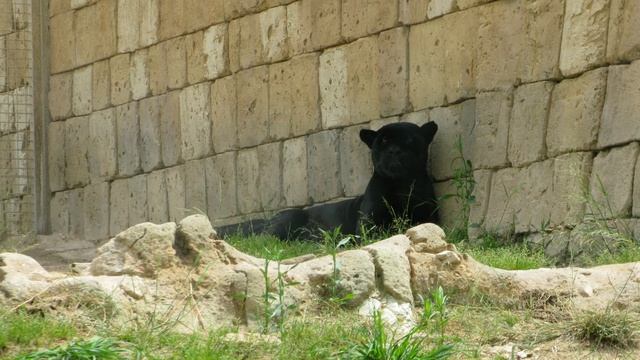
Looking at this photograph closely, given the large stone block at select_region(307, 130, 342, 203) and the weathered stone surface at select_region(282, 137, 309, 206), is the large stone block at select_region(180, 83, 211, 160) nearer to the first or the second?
the weathered stone surface at select_region(282, 137, 309, 206)

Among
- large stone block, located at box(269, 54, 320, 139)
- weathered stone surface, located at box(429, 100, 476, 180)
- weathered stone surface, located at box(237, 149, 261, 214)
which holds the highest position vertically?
large stone block, located at box(269, 54, 320, 139)

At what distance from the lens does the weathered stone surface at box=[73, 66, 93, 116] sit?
50.3 ft

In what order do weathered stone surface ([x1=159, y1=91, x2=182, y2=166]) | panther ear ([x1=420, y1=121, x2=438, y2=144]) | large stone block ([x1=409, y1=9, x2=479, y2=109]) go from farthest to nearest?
weathered stone surface ([x1=159, y1=91, x2=182, y2=166])
panther ear ([x1=420, y1=121, x2=438, y2=144])
large stone block ([x1=409, y1=9, x2=479, y2=109])

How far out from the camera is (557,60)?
9.73 m

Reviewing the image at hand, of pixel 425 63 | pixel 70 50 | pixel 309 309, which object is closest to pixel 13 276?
pixel 309 309

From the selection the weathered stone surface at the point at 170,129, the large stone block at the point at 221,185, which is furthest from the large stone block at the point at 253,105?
the weathered stone surface at the point at 170,129

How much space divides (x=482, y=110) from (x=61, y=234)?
6.62m

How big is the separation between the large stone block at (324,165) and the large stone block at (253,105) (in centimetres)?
76

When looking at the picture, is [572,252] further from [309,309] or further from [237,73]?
[237,73]

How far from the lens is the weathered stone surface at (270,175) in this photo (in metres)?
12.7

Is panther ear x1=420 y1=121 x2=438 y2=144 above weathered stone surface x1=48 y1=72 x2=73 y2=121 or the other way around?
the other way around

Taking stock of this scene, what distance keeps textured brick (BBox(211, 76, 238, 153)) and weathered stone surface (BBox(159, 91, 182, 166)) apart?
60 centimetres

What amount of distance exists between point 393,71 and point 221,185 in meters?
2.62

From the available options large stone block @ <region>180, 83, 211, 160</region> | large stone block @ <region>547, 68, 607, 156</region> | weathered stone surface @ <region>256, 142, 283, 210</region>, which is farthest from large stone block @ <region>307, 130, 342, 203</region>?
large stone block @ <region>547, 68, 607, 156</region>
